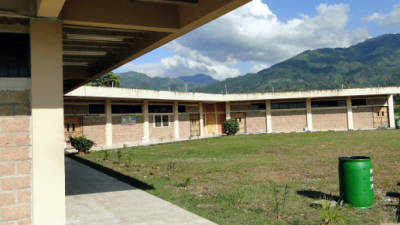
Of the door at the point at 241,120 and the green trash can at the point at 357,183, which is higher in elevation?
the door at the point at 241,120

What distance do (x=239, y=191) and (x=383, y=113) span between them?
1199 inches

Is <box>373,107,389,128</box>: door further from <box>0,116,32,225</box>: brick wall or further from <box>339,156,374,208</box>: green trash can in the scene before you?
<box>0,116,32,225</box>: brick wall

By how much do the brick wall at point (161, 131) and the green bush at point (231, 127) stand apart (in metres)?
5.67

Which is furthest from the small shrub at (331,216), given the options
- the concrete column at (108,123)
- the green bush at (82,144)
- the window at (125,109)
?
the window at (125,109)

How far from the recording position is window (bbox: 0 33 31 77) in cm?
437

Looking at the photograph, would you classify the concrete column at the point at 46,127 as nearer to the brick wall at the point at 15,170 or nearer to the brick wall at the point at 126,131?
the brick wall at the point at 15,170

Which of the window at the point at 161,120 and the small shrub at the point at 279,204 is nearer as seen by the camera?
the small shrub at the point at 279,204

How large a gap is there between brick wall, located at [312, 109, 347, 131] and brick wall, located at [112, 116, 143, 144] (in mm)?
17515

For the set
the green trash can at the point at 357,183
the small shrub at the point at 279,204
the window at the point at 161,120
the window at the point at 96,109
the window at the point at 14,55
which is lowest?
the small shrub at the point at 279,204

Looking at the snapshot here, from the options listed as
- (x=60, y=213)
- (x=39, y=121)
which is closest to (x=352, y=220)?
(x=60, y=213)

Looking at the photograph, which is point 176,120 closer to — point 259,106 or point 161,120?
point 161,120

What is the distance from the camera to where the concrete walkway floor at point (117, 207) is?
6.15 meters

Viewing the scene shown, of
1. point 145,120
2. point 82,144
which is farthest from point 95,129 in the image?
point 82,144

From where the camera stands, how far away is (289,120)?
3462 cm
